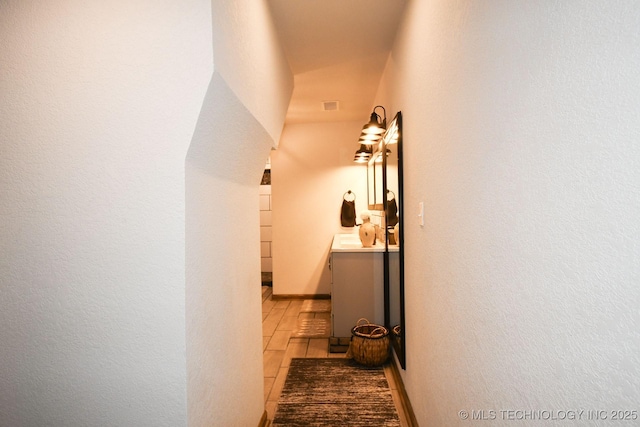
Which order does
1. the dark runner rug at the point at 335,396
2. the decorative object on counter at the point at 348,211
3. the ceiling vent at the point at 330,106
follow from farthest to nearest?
the decorative object on counter at the point at 348,211 → the ceiling vent at the point at 330,106 → the dark runner rug at the point at 335,396

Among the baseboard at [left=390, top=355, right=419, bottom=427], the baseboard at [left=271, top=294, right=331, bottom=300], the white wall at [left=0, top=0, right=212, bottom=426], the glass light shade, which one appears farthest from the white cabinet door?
the white wall at [left=0, top=0, right=212, bottom=426]

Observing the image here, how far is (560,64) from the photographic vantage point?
27.3 inches

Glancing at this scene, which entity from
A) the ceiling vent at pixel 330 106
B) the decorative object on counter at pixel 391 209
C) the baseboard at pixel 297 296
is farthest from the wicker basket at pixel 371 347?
the ceiling vent at pixel 330 106

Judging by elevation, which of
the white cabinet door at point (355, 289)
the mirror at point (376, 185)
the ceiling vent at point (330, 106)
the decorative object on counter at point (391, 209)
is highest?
the ceiling vent at point (330, 106)

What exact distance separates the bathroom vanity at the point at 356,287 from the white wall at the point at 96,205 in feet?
7.17

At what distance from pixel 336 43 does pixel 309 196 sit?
278cm

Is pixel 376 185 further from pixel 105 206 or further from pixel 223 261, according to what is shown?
pixel 105 206

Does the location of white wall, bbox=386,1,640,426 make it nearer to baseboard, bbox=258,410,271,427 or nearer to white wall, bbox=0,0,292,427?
white wall, bbox=0,0,292,427

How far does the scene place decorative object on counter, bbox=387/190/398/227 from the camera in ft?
8.53

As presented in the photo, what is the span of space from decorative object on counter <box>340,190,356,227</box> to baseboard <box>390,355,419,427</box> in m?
2.41

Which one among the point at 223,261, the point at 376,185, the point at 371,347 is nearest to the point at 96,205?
the point at 223,261

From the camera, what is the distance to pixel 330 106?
4301 mm

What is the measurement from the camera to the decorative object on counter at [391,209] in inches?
102

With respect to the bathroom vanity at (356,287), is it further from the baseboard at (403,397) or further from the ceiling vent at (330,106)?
the ceiling vent at (330,106)
